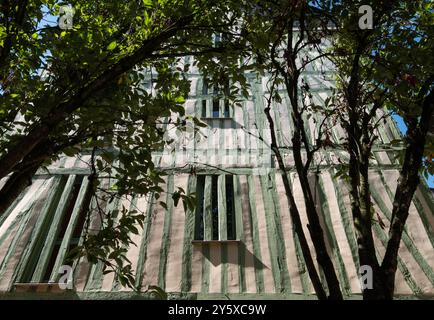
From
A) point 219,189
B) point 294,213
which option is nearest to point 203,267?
point 219,189

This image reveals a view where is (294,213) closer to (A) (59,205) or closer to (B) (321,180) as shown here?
(B) (321,180)

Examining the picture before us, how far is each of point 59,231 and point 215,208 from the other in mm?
2920

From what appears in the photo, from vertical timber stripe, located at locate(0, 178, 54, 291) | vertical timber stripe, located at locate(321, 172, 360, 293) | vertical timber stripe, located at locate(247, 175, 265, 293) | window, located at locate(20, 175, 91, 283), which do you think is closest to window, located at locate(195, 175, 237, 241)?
vertical timber stripe, located at locate(247, 175, 265, 293)

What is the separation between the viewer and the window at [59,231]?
6070mm

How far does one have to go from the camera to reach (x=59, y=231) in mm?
6680

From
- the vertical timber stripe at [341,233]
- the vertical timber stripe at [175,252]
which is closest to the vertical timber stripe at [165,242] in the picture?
the vertical timber stripe at [175,252]

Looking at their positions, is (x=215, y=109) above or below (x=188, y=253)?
above

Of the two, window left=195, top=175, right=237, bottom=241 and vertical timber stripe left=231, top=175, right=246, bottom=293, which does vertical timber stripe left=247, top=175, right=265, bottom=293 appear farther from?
window left=195, top=175, right=237, bottom=241

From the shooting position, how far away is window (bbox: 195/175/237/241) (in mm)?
6562

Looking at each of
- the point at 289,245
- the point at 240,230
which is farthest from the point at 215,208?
the point at 289,245

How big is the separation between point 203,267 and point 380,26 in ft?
14.3

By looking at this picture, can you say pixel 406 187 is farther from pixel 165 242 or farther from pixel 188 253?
A: pixel 165 242

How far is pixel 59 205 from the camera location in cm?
700

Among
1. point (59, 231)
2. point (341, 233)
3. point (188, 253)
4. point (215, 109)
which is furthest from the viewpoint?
point (215, 109)
